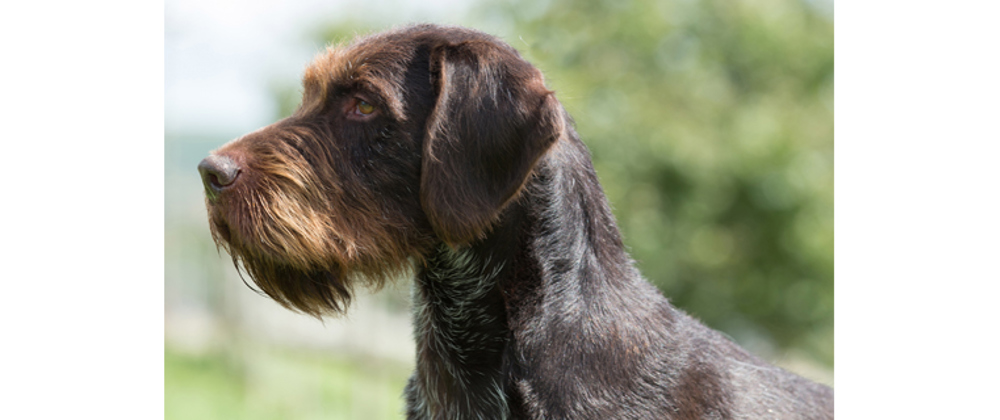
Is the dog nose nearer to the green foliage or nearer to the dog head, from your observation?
the dog head

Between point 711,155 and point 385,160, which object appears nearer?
point 385,160

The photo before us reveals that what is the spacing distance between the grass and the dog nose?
197 inches

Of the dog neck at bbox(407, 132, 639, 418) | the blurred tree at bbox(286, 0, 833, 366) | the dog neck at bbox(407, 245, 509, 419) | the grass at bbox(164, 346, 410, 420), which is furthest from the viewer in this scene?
the blurred tree at bbox(286, 0, 833, 366)

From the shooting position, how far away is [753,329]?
15406 millimetres

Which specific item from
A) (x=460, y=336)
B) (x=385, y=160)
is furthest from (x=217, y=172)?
(x=460, y=336)

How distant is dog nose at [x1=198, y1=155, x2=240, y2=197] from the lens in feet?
10.1

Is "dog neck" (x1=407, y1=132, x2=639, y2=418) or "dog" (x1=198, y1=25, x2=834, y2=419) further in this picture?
"dog neck" (x1=407, y1=132, x2=639, y2=418)

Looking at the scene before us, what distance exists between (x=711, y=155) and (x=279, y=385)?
886 cm

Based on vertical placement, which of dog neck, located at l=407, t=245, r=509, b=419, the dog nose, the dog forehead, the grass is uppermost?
the dog forehead

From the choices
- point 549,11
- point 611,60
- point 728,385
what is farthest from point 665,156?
point 728,385

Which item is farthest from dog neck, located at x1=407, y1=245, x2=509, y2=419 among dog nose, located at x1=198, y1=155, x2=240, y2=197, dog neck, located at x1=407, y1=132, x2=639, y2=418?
dog nose, located at x1=198, y1=155, x2=240, y2=197

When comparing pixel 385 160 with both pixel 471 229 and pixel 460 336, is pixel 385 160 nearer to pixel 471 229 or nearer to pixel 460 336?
pixel 471 229

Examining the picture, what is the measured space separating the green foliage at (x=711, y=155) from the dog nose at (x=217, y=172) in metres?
9.98

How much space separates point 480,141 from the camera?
312cm
